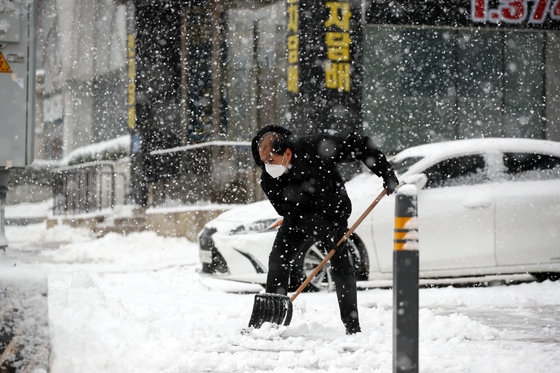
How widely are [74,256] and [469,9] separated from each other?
875 centimetres

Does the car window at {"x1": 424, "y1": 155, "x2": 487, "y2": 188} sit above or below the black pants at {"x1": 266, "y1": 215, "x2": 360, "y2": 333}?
above

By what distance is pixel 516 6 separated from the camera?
14484 mm

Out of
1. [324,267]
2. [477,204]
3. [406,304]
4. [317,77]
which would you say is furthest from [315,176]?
[317,77]

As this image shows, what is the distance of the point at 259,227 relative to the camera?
7.77 meters

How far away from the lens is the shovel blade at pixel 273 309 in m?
5.35

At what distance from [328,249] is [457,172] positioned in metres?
3.01

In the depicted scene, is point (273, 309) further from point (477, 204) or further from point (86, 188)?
point (86, 188)

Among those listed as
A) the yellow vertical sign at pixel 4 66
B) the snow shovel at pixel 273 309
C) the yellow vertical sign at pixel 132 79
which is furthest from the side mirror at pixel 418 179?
the yellow vertical sign at pixel 132 79

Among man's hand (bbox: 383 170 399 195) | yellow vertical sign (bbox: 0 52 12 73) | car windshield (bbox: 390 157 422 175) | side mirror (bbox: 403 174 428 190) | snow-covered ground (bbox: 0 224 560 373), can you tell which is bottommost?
snow-covered ground (bbox: 0 224 560 373)

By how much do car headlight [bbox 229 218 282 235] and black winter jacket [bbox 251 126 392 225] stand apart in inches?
90.4

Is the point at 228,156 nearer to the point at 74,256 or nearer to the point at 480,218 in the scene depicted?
the point at 74,256

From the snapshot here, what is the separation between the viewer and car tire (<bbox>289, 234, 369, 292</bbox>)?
7402 millimetres

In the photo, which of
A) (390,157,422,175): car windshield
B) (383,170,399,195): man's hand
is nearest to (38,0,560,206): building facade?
(390,157,422,175): car windshield

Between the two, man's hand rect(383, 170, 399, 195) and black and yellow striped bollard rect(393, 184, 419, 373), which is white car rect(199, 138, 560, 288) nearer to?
man's hand rect(383, 170, 399, 195)
